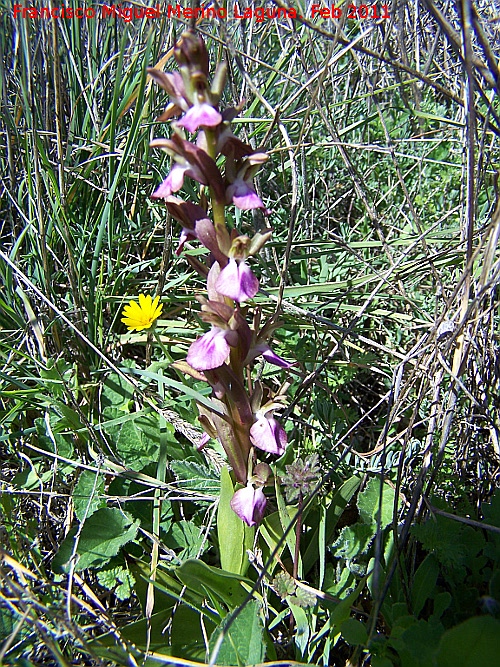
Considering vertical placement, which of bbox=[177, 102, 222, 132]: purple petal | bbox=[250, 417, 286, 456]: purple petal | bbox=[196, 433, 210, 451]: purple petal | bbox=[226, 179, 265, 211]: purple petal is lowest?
bbox=[196, 433, 210, 451]: purple petal

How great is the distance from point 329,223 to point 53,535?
1.55m

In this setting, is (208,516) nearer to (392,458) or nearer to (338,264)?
(392,458)

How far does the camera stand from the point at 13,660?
1013 millimetres

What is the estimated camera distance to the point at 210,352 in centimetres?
100

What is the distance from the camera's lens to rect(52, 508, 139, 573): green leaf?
4.07 feet

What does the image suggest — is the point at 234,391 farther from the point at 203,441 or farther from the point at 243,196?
the point at 243,196

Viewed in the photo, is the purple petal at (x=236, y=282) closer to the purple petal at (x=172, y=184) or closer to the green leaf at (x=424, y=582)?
the purple petal at (x=172, y=184)

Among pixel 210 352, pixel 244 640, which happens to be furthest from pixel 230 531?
pixel 210 352

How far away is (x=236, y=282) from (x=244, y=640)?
0.70 metres

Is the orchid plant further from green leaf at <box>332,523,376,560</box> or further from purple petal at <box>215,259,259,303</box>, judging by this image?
green leaf at <box>332,523,376,560</box>

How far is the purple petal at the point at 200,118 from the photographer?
896mm

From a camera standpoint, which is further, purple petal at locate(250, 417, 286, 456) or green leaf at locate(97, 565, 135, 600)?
green leaf at locate(97, 565, 135, 600)

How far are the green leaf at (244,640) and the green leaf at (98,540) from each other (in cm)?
34

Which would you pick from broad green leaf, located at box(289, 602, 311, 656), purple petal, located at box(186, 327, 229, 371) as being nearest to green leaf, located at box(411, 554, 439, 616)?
broad green leaf, located at box(289, 602, 311, 656)
